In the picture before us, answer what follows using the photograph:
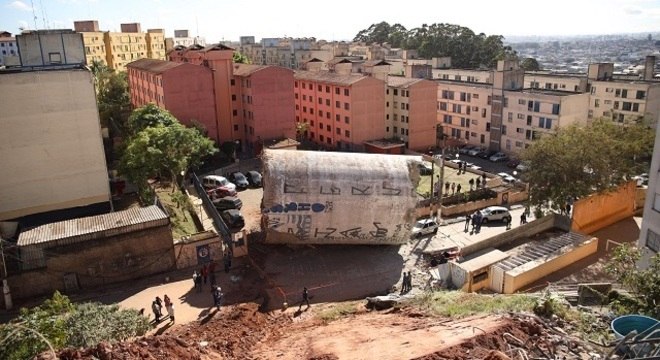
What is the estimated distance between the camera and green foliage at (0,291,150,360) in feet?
49.7

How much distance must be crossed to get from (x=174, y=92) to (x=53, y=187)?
20.9 meters

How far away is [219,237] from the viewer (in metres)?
30.1

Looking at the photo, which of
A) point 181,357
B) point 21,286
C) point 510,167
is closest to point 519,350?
point 181,357

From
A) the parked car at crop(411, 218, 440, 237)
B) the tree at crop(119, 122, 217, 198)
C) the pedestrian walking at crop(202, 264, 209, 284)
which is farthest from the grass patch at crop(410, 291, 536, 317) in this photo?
the tree at crop(119, 122, 217, 198)

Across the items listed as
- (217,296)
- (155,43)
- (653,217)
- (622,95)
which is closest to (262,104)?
(217,296)

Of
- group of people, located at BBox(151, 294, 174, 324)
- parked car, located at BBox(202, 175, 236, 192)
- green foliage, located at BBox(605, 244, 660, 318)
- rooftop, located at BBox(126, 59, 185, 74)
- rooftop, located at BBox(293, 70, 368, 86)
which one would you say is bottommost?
group of people, located at BBox(151, 294, 174, 324)

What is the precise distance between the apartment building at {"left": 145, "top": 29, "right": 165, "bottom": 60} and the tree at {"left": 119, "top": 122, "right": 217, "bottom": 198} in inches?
3071

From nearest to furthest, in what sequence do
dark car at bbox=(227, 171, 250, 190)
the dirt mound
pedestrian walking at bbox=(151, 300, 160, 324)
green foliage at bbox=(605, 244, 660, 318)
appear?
the dirt mound < green foliage at bbox=(605, 244, 660, 318) < pedestrian walking at bbox=(151, 300, 160, 324) < dark car at bbox=(227, 171, 250, 190)

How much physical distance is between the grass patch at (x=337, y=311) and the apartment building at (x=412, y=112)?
41.0 m

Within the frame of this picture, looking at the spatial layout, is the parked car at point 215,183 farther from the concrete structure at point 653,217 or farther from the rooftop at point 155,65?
the concrete structure at point 653,217

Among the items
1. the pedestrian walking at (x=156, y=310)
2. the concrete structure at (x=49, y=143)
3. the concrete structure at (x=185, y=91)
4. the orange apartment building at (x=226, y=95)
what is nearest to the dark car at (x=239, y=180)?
the concrete structure at (x=185, y=91)

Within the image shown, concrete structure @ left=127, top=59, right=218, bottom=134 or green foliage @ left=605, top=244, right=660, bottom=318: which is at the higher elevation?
concrete structure @ left=127, top=59, right=218, bottom=134

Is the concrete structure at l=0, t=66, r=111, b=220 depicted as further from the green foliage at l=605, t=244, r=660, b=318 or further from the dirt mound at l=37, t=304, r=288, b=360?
the green foliage at l=605, t=244, r=660, b=318

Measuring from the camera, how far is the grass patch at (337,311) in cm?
2349
